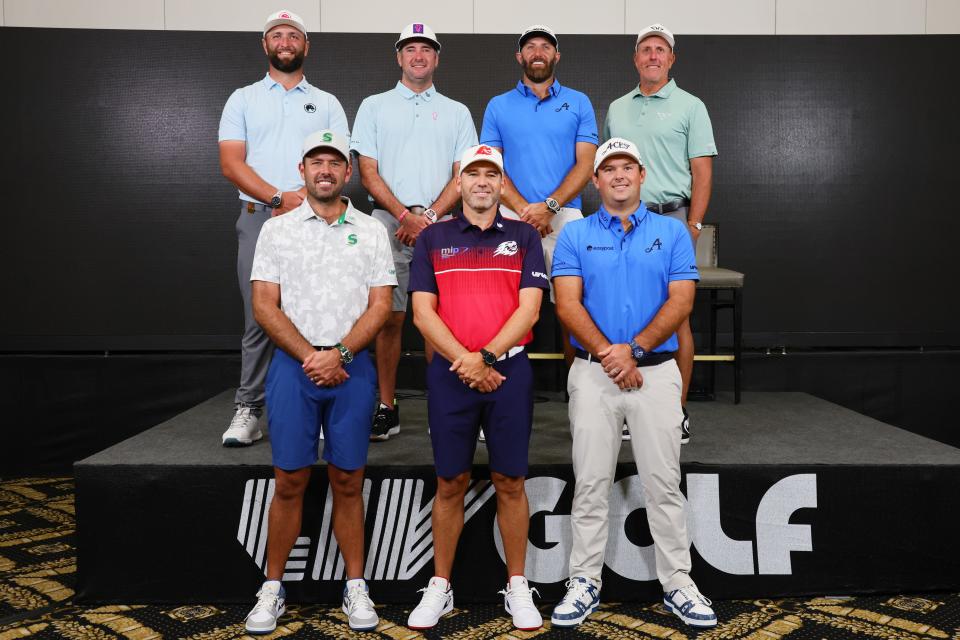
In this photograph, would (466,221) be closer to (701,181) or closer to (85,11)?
(701,181)

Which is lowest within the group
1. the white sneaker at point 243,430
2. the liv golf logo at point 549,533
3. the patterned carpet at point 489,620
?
Result: the patterned carpet at point 489,620

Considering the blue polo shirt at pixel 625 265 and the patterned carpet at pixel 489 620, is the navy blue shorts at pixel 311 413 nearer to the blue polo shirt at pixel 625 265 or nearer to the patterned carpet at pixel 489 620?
the patterned carpet at pixel 489 620

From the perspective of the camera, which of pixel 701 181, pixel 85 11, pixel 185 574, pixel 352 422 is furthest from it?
pixel 85 11

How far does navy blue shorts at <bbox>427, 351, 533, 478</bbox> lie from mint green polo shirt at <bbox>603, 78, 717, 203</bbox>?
1241mm

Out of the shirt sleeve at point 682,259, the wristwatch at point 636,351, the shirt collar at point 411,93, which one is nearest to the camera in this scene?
the wristwatch at point 636,351

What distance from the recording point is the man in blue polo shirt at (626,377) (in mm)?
2564

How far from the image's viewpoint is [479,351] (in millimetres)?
2498

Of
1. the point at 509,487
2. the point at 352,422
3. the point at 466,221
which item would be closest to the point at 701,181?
Result: the point at 466,221

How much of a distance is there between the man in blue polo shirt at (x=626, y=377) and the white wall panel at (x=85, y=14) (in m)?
3.38

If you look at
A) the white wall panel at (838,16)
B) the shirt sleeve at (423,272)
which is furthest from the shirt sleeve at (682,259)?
the white wall panel at (838,16)

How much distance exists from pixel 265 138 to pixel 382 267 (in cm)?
96

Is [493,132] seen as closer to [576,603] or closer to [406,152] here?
[406,152]

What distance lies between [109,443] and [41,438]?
15.0 inches

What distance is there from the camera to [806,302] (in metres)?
4.82
